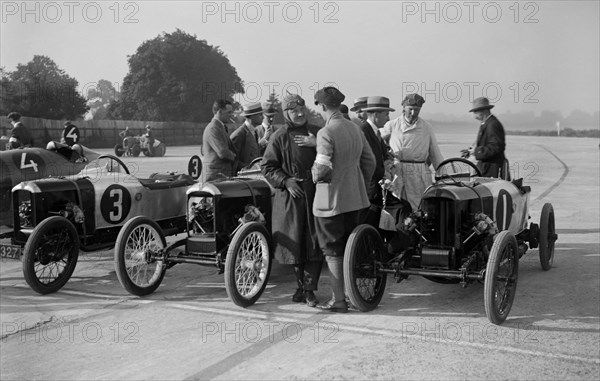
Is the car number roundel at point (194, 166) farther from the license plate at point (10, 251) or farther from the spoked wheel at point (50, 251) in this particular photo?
the license plate at point (10, 251)

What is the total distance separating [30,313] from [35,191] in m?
1.51

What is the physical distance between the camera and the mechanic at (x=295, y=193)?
230 inches

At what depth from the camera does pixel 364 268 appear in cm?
561

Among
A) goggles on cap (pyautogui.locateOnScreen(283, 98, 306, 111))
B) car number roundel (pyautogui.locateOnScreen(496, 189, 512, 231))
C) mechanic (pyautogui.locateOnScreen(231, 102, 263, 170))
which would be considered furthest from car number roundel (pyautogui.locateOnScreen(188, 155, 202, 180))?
car number roundel (pyautogui.locateOnScreen(496, 189, 512, 231))

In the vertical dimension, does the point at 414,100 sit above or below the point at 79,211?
above

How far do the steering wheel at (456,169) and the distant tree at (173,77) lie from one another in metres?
48.0

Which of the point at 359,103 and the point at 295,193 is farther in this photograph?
the point at 359,103

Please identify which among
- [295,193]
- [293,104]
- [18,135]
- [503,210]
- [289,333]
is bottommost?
[289,333]

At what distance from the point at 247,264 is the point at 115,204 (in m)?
2.36

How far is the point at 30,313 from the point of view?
5734mm

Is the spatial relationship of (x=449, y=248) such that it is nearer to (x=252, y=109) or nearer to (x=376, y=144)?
(x=376, y=144)

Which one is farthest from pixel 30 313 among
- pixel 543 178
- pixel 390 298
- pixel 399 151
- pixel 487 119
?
pixel 543 178

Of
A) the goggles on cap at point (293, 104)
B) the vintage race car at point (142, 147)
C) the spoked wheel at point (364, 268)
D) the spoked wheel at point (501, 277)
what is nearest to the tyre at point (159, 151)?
the vintage race car at point (142, 147)

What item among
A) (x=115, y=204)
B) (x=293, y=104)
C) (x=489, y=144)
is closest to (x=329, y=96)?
(x=293, y=104)
